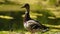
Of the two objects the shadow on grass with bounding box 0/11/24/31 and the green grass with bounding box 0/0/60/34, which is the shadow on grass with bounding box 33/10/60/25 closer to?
the green grass with bounding box 0/0/60/34

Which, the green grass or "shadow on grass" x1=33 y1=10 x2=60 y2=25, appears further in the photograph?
"shadow on grass" x1=33 y1=10 x2=60 y2=25

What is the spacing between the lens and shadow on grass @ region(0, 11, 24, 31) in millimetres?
5980

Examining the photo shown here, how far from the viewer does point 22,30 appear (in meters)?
5.83

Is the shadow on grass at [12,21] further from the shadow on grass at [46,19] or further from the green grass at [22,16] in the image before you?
the shadow on grass at [46,19]

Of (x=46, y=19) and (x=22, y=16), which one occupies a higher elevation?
(x=22, y=16)

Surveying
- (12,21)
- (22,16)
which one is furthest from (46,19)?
(12,21)

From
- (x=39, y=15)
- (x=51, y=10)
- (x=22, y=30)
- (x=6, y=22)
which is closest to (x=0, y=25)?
(x=6, y=22)

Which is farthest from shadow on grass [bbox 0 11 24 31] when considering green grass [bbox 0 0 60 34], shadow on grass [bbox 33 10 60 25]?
shadow on grass [bbox 33 10 60 25]

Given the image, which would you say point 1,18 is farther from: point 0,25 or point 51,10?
point 51,10

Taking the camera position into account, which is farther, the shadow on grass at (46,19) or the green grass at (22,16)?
the shadow on grass at (46,19)

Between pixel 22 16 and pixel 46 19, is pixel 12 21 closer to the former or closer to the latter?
pixel 22 16

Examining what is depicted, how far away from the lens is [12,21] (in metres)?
6.45

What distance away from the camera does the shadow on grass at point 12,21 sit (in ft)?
19.6

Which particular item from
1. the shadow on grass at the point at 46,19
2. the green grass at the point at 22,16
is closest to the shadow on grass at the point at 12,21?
the green grass at the point at 22,16
